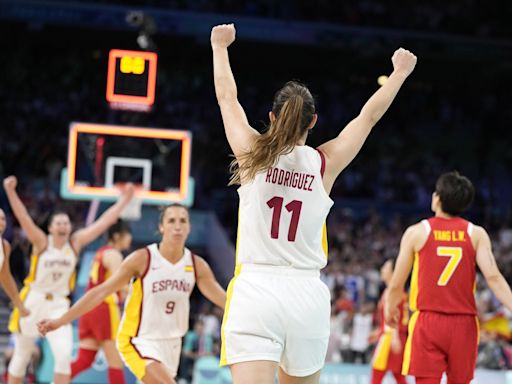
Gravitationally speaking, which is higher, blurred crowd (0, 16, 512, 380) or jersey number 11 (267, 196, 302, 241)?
blurred crowd (0, 16, 512, 380)

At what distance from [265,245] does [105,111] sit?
67.1ft

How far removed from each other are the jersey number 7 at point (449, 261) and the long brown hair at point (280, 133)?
246 cm

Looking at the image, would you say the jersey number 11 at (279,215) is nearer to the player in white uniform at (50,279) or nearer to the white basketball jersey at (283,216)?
the white basketball jersey at (283,216)

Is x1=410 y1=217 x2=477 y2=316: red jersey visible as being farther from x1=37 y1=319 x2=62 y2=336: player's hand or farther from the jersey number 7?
x1=37 y1=319 x2=62 y2=336: player's hand

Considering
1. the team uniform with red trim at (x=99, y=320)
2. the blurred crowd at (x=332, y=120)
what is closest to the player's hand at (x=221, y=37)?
the team uniform with red trim at (x=99, y=320)

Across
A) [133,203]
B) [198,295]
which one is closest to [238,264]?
[133,203]

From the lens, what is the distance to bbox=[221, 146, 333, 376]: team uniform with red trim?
4.08 meters

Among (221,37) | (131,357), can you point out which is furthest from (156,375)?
(221,37)

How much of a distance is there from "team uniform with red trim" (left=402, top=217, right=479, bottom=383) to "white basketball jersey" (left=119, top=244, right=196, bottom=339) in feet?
5.54

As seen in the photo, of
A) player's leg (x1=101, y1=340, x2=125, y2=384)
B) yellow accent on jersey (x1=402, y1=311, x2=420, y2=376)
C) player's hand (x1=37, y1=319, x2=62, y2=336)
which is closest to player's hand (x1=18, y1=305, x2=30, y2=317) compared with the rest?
player's leg (x1=101, y1=340, x2=125, y2=384)

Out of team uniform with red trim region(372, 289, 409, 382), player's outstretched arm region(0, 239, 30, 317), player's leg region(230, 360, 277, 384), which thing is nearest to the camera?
player's leg region(230, 360, 277, 384)

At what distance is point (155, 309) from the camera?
266 inches

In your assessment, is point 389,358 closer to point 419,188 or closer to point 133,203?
point 133,203

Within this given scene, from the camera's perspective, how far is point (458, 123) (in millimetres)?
27547
